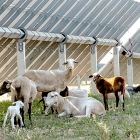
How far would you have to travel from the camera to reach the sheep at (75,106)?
27.5 ft

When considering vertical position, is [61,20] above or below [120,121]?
above

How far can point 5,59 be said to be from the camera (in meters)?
13.5

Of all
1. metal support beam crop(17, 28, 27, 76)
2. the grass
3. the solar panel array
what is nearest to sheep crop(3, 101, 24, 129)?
the grass

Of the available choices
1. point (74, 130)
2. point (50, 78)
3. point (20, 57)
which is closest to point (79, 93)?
point (50, 78)


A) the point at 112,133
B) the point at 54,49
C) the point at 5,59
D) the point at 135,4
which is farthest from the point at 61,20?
the point at 112,133

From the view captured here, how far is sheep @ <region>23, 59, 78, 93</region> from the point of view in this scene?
390 inches

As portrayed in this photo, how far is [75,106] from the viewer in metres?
8.66

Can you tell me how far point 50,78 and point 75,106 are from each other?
1.95 meters

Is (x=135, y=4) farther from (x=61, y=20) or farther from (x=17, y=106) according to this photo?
(x=17, y=106)

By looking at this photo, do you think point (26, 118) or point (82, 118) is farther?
point (26, 118)

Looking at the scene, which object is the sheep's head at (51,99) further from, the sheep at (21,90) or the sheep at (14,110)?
the sheep at (14,110)

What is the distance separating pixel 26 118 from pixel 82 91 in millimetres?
4015

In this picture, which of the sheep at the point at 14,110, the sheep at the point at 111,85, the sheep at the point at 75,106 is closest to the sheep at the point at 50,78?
the sheep at the point at 111,85

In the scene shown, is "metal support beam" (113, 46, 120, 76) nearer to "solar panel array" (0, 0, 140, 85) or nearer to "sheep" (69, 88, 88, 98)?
"solar panel array" (0, 0, 140, 85)
